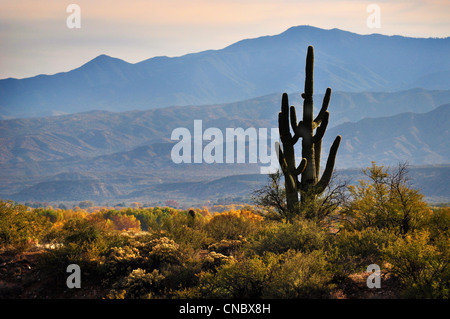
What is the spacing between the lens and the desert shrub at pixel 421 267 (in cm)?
1463

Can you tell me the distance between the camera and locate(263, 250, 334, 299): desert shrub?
598 inches

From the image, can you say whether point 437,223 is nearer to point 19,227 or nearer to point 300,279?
point 300,279

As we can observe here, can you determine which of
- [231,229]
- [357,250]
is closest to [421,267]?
[357,250]

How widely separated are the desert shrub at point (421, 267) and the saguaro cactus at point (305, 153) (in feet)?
29.9

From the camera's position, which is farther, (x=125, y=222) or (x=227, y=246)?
(x=125, y=222)

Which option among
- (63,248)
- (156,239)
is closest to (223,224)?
(156,239)

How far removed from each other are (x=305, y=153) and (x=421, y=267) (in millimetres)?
11313

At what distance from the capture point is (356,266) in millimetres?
17953

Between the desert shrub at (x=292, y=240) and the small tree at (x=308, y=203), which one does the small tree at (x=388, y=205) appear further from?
the desert shrub at (x=292, y=240)

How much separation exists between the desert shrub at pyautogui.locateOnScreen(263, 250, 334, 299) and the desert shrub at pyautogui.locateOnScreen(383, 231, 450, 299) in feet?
7.57

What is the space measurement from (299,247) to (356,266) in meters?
2.48

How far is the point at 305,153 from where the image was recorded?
1040 inches

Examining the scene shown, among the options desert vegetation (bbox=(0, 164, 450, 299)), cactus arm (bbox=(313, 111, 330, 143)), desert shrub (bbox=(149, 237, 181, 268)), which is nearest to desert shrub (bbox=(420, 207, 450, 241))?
Result: desert vegetation (bbox=(0, 164, 450, 299))
